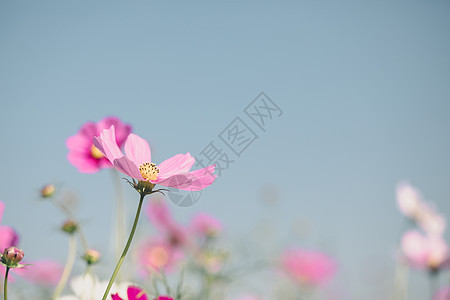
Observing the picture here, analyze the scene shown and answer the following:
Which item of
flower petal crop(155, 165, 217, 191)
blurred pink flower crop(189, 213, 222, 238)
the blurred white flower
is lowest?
blurred pink flower crop(189, 213, 222, 238)

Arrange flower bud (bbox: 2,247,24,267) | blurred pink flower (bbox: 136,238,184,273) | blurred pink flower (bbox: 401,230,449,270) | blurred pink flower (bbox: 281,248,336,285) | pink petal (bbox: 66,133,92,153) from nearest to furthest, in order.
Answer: flower bud (bbox: 2,247,24,267) → pink petal (bbox: 66,133,92,153) → blurred pink flower (bbox: 401,230,449,270) → blurred pink flower (bbox: 136,238,184,273) → blurred pink flower (bbox: 281,248,336,285)

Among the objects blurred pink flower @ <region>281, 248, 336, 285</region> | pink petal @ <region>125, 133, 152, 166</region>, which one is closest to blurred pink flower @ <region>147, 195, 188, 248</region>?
blurred pink flower @ <region>281, 248, 336, 285</region>

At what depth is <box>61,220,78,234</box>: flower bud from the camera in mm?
455

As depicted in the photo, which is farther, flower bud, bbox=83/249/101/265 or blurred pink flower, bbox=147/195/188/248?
blurred pink flower, bbox=147/195/188/248

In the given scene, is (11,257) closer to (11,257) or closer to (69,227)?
(11,257)

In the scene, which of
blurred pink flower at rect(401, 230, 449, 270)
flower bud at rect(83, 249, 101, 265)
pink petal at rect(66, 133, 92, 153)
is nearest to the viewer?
flower bud at rect(83, 249, 101, 265)

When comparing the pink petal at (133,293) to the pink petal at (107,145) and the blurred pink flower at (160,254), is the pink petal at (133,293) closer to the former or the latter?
the pink petal at (107,145)

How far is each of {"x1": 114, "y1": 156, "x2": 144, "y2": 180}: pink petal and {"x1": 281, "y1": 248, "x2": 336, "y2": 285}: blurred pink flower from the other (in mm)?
1048

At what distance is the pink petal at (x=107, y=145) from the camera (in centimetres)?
27

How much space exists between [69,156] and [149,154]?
21 centimetres

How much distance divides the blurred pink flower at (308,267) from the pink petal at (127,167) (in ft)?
3.44

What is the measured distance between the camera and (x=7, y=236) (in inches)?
12.5

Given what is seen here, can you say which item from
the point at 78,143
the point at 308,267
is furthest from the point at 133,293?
the point at 308,267

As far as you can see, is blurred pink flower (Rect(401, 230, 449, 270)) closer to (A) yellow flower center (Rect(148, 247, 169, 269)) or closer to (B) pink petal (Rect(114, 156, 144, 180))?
(A) yellow flower center (Rect(148, 247, 169, 269))
